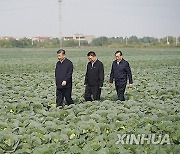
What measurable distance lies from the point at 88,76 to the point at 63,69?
3.16 ft

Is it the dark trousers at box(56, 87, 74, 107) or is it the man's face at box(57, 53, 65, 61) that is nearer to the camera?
the man's face at box(57, 53, 65, 61)

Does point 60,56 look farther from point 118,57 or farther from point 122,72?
point 122,72

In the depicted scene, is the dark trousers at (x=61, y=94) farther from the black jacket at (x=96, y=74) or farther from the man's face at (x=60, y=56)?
the man's face at (x=60, y=56)

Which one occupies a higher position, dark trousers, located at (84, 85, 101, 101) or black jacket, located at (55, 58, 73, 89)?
black jacket, located at (55, 58, 73, 89)

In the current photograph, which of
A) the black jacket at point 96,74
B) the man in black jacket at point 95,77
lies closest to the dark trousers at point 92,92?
the man in black jacket at point 95,77

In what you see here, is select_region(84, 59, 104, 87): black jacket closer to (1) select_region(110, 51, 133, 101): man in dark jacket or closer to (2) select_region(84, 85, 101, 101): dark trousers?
(2) select_region(84, 85, 101, 101): dark trousers

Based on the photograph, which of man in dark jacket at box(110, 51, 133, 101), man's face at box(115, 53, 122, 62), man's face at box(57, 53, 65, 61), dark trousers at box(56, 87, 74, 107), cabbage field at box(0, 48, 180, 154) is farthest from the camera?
man in dark jacket at box(110, 51, 133, 101)

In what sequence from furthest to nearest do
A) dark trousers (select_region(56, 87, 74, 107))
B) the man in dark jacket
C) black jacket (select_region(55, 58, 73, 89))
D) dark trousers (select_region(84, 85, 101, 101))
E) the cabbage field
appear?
dark trousers (select_region(84, 85, 101, 101))
the man in dark jacket
dark trousers (select_region(56, 87, 74, 107))
black jacket (select_region(55, 58, 73, 89))
the cabbage field

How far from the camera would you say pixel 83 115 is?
785cm

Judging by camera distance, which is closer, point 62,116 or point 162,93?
point 62,116

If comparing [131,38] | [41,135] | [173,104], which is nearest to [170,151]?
A: [41,135]

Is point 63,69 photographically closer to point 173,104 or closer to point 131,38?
point 173,104

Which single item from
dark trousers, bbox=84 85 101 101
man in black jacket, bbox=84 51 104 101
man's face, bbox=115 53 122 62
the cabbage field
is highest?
man's face, bbox=115 53 122 62

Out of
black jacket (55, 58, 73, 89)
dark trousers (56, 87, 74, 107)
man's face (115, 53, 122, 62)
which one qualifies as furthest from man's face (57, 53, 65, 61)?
man's face (115, 53, 122, 62)
